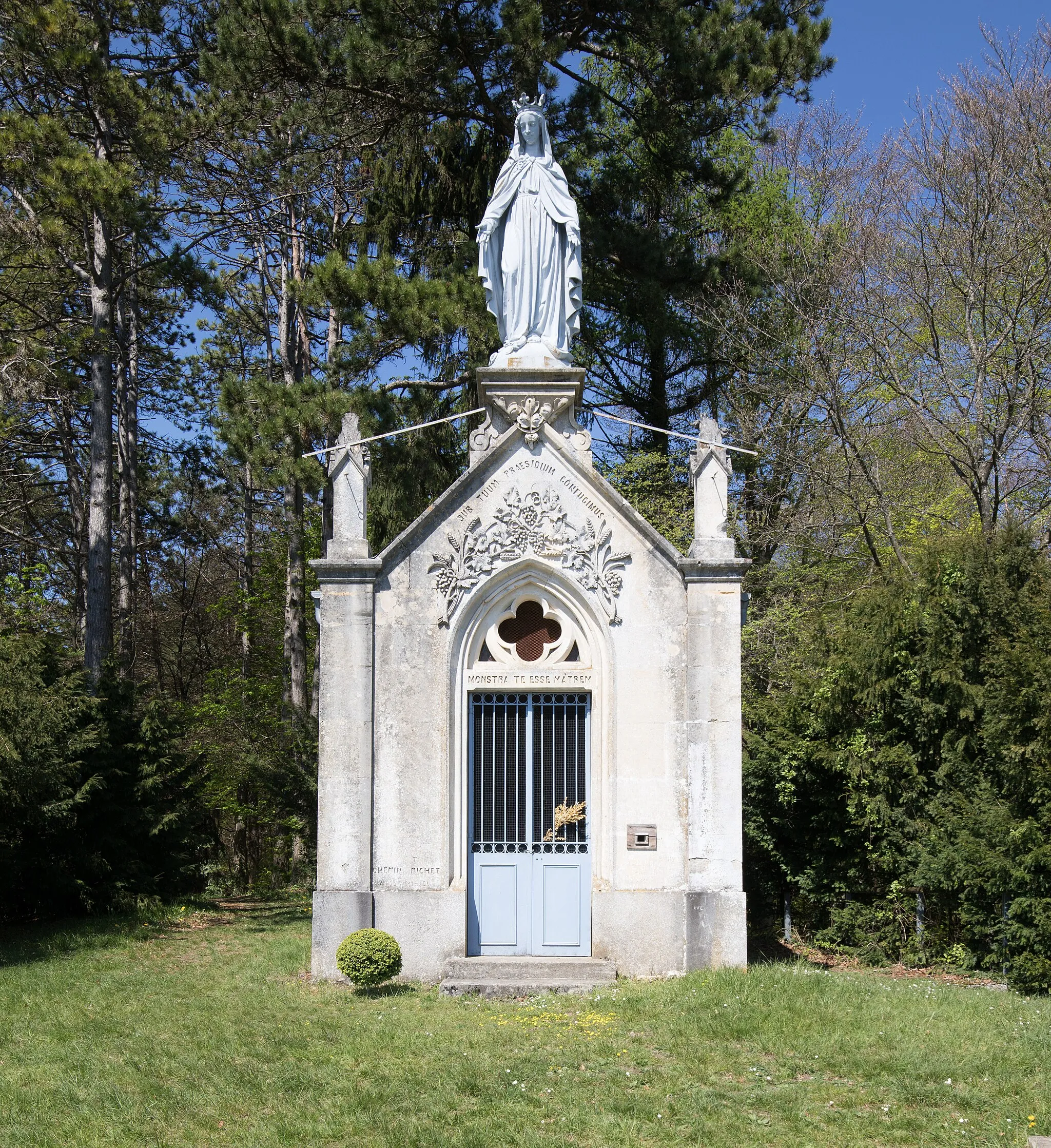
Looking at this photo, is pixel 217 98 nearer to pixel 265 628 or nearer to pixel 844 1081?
pixel 265 628

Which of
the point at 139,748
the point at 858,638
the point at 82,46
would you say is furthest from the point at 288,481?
the point at 858,638

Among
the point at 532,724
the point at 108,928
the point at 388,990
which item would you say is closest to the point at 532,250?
the point at 532,724

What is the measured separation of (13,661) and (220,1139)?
807 cm

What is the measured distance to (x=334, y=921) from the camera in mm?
11039

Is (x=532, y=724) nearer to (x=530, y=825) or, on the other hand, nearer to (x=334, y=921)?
(x=530, y=825)

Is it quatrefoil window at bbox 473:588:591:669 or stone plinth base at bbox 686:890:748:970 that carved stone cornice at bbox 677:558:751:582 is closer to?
quatrefoil window at bbox 473:588:591:669

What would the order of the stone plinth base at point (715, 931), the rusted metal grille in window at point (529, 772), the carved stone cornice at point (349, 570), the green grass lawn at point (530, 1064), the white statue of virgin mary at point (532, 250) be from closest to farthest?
the green grass lawn at point (530, 1064) → the stone plinth base at point (715, 931) → the carved stone cornice at point (349, 570) → the rusted metal grille in window at point (529, 772) → the white statue of virgin mary at point (532, 250)

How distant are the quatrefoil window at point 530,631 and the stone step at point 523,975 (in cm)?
296

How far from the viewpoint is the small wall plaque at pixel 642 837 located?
1118cm

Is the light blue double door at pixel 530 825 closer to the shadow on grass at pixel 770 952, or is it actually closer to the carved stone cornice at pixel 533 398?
the shadow on grass at pixel 770 952

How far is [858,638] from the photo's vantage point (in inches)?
539

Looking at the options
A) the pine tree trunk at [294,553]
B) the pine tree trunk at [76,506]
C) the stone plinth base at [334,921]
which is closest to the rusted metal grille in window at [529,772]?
the stone plinth base at [334,921]

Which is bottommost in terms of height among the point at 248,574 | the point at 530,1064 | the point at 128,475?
the point at 530,1064

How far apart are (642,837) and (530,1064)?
3336 mm
